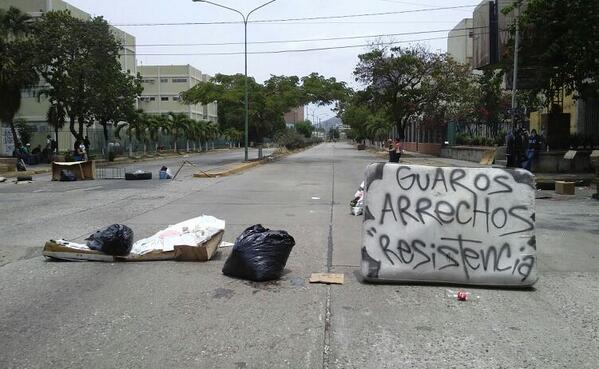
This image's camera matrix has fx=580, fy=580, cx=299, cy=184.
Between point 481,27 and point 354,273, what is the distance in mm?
29623

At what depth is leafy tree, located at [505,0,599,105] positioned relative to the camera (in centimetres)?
1978

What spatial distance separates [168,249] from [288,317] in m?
2.92

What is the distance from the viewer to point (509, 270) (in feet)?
20.4

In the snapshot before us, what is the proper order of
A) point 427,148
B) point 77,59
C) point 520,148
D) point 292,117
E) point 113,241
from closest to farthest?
point 113,241 < point 520,148 < point 77,59 < point 427,148 < point 292,117

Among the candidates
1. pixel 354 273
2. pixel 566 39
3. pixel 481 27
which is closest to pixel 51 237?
pixel 354 273

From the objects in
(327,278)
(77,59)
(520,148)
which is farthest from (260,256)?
(77,59)

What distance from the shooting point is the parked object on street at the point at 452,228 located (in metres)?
6.25

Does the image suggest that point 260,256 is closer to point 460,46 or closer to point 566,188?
point 566,188

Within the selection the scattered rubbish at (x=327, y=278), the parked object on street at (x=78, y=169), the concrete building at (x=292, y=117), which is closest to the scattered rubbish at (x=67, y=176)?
the parked object on street at (x=78, y=169)

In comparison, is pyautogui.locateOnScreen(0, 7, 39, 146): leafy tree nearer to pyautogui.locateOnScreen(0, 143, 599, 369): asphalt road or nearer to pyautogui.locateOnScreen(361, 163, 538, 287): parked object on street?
pyautogui.locateOnScreen(0, 143, 599, 369): asphalt road

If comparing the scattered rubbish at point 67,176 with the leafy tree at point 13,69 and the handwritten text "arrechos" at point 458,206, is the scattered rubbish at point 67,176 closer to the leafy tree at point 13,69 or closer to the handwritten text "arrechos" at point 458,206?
the leafy tree at point 13,69

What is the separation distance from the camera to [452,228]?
249 inches

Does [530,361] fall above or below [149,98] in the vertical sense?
below

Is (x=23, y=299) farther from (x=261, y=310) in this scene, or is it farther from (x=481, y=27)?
(x=481, y=27)
